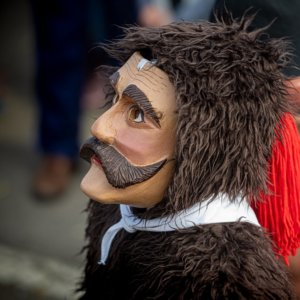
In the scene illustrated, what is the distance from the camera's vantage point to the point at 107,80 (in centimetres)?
161

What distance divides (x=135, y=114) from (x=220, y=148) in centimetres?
17

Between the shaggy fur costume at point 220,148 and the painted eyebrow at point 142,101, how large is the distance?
0.05 m

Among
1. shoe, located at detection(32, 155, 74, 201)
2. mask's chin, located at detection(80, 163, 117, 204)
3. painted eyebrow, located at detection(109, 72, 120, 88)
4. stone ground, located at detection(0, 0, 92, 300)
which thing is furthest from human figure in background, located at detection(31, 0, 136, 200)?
mask's chin, located at detection(80, 163, 117, 204)

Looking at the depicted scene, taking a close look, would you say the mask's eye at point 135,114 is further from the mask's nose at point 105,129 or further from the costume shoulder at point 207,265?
the costume shoulder at point 207,265

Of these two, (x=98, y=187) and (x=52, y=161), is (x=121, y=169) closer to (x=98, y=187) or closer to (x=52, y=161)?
(x=98, y=187)

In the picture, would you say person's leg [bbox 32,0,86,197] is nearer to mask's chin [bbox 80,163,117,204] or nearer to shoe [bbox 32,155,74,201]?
shoe [bbox 32,155,74,201]

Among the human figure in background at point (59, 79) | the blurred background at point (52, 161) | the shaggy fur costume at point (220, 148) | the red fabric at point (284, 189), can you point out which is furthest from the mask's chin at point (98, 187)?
the human figure in background at point (59, 79)

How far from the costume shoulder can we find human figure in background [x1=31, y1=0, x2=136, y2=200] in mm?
1861

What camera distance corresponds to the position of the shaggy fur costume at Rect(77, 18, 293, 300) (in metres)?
1.36

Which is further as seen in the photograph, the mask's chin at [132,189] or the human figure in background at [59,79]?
the human figure in background at [59,79]

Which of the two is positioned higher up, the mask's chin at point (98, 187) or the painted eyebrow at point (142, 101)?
the painted eyebrow at point (142, 101)

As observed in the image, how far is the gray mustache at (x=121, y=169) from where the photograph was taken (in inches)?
55.2

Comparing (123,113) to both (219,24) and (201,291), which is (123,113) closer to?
(219,24)

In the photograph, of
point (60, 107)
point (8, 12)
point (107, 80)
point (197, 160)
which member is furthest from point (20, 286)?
point (8, 12)
